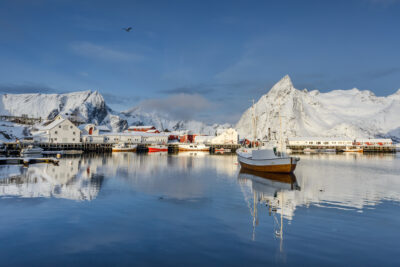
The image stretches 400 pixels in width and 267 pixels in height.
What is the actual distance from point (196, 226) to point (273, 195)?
9032 millimetres

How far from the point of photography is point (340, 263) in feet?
27.2

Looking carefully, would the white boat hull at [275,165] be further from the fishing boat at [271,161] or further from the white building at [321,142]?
the white building at [321,142]

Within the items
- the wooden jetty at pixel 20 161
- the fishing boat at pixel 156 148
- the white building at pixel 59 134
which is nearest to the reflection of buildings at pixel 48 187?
the wooden jetty at pixel 20 161

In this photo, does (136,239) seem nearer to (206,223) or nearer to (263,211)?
(206,223)

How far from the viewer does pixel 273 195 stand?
63.4 feet

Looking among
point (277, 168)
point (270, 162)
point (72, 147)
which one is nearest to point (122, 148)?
point (72, 147)

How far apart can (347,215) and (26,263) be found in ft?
44.0

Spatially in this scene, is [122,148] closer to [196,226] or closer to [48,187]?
[48,187]

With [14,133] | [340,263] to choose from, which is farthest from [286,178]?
[14,133]

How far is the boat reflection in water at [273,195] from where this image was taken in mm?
13604

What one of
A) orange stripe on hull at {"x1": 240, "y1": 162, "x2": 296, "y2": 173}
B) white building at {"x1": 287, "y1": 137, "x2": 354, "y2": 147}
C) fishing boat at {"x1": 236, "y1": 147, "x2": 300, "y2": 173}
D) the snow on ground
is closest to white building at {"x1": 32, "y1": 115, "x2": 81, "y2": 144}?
the snow on ground

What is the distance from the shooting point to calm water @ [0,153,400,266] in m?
8.71

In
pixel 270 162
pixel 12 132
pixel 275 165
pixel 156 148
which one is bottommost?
pixel 156 148

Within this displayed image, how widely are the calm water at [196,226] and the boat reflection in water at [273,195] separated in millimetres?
75
